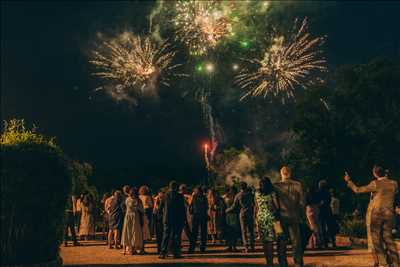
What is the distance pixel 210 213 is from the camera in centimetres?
1856

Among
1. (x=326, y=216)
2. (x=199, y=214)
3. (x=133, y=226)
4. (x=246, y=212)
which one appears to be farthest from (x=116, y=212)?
(x=326, y=216)

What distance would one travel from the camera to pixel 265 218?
10594 millimetres

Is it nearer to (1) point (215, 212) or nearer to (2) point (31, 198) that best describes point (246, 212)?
(1) point (215, 212)

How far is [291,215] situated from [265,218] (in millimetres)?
660

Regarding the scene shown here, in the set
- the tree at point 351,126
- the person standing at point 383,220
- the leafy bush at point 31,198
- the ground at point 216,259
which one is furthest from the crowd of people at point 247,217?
the tree at point 351,126

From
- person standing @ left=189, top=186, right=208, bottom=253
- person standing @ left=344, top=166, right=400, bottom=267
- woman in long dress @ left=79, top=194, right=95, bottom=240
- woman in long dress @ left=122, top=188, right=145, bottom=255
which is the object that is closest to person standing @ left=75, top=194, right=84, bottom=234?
woman in long dress @ left=79, top=194, right=95, bottom=240

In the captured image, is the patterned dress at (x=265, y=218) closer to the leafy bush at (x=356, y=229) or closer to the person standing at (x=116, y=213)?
the person standing at (x=116, y=213)

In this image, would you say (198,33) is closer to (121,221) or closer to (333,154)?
A: (333,154)

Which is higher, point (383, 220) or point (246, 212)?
point (246, 212)

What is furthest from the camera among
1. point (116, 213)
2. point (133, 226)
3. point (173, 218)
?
point (116, 213)

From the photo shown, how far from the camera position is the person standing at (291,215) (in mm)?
10039

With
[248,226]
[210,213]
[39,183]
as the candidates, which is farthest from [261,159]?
[39,183]

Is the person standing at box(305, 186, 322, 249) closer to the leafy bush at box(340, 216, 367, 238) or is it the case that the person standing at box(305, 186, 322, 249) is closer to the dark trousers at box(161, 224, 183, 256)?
the leafy bush at box(340, 216, 367, 238)

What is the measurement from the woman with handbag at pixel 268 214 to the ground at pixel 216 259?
1.46m
